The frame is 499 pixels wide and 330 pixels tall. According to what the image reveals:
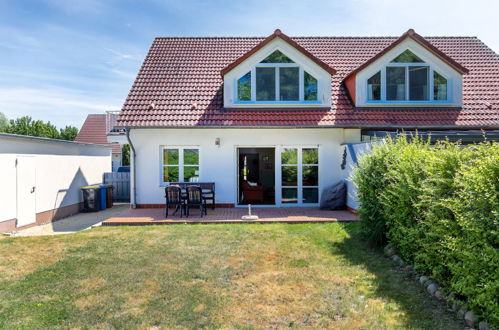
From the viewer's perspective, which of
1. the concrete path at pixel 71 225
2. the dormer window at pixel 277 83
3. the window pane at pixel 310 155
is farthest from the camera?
the dormer window at pixel 277 83

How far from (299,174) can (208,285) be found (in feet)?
30.4

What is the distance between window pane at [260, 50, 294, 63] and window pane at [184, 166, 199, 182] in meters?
5.59

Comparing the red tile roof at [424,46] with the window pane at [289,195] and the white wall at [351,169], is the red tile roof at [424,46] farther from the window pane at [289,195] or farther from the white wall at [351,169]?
the window pane at [289,195]

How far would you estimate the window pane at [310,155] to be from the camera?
48.9 feet

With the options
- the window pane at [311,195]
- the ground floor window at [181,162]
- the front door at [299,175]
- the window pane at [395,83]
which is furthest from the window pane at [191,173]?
the window pane at [395,83]

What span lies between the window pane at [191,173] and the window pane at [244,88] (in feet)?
11.9

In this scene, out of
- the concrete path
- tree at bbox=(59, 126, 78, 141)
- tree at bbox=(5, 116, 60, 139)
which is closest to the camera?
the concrete path

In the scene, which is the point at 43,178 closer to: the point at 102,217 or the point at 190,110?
the point at 102,217

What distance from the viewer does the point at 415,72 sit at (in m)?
15.4

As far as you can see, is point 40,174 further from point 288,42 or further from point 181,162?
point 288,42

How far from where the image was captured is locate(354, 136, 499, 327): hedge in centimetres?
438

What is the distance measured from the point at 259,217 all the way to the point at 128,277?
6508 millimetres

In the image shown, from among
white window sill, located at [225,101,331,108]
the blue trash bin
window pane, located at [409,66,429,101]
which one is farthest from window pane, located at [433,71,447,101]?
the blue trash bin

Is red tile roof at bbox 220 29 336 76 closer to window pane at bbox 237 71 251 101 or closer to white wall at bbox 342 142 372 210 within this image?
window pane at bbox 237 71 251 101
